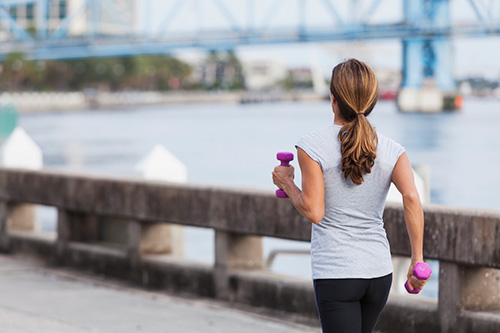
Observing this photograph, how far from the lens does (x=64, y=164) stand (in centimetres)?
3862

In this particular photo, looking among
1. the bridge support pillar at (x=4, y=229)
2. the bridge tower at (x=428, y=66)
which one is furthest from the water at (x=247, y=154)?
the bridge tower at (x=428, y=66)

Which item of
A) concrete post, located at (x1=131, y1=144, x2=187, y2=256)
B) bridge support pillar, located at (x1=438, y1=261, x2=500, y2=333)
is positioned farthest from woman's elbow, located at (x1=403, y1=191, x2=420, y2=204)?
concrete post, located at (x1=131, y1=144, x2=187, y2=256)

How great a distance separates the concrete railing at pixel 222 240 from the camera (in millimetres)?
4812

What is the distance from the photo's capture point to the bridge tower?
8931cm

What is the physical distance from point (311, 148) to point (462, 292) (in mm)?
2188

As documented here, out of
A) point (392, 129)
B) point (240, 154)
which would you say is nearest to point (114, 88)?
point (392, 129)

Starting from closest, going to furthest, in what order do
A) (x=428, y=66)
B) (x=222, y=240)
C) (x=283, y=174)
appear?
1. (x=283, y=174)
2. (x=222, y=240)
3. (x=428, y=66)

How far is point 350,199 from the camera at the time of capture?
3006 millimetres

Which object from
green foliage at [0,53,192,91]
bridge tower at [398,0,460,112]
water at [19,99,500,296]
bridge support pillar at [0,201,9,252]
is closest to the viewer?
bridge support pillar at [0,201,9,252]

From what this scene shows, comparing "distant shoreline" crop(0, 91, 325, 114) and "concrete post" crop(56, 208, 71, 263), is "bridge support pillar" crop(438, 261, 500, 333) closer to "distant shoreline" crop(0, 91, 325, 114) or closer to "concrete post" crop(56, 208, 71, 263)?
"concrete post" crop(56, 208, 71, 263)

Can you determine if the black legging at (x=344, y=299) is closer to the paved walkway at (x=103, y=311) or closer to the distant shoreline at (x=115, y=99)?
the paved walkway at (x=103, y=311)

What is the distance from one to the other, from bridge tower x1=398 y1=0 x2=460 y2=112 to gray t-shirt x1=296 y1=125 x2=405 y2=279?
3393 inches

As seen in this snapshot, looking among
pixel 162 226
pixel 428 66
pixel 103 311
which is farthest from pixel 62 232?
pixel 428 66

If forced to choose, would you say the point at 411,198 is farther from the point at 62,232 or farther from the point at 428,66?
the point at 428,66
